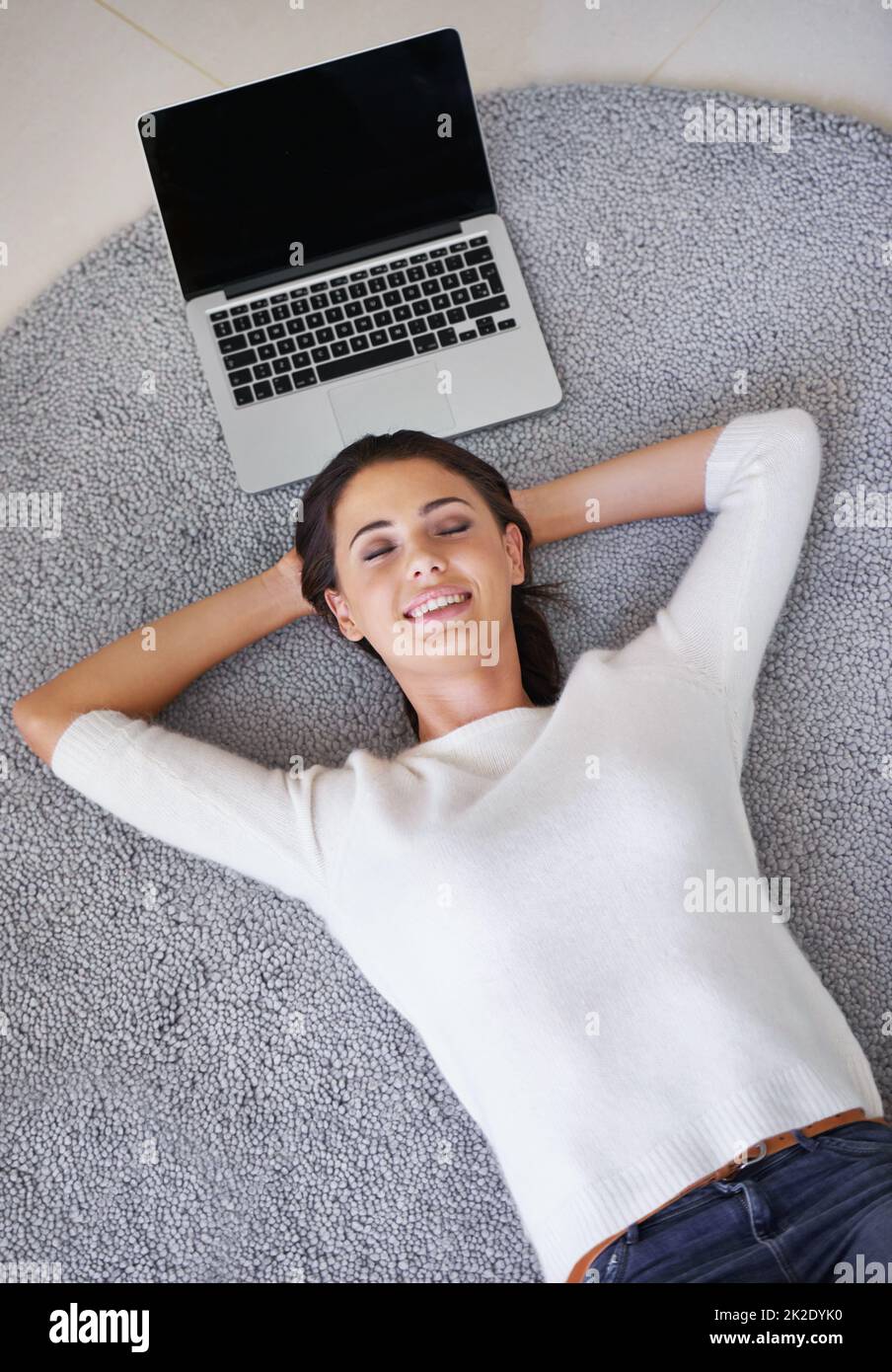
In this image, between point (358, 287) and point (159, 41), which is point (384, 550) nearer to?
point (358, 287)

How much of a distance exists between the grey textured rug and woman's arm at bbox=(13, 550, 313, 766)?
61mm

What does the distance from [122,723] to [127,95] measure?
0.87m

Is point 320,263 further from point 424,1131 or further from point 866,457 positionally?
point 424,1131

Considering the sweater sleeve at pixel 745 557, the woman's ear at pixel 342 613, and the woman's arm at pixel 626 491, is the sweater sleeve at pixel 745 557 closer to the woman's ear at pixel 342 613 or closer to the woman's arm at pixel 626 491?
the woman's arm at pixel 626 491

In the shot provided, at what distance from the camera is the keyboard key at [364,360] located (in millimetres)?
1391

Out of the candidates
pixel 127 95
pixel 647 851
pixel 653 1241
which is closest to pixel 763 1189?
pixel 653 1241

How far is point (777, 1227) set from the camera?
A: 3.41 ft

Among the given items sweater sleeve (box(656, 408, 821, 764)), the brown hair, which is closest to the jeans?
sweater sleeve (box(656, 408, 821, 764))

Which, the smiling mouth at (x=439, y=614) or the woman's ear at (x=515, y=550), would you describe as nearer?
the smiling mouth at (x=439, y=614)

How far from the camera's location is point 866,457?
4.63ft

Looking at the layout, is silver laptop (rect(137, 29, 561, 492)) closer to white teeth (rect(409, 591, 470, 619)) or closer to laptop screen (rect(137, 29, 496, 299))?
laptop screen (rect(137, 29, 496, 299))

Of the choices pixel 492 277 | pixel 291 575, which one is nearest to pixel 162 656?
pixel 291 575

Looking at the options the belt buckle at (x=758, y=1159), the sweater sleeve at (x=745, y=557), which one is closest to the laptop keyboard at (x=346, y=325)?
the sweater sleeve at (x=745, y=557)

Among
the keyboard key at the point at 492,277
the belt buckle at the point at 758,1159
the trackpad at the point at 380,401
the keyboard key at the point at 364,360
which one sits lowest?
the belt buckle at the point at 758,1159
